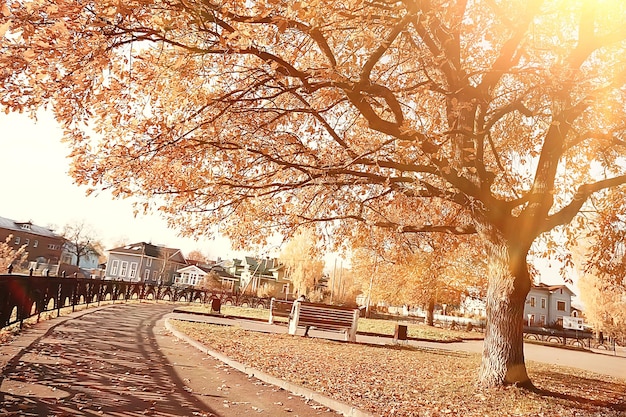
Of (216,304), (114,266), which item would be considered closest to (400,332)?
(216,304)

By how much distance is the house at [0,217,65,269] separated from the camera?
258 feet

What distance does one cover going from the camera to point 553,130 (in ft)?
30.8

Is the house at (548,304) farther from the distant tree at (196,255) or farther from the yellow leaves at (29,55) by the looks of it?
the distant tree at (196,255)

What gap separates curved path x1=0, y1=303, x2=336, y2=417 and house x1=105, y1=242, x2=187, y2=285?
72.2m

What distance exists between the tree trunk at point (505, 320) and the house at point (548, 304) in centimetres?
7646

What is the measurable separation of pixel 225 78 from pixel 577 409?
8909mm

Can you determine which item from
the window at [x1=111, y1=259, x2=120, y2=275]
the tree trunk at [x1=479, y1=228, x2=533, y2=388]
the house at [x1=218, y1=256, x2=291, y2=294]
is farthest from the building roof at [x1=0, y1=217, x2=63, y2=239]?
the tree trunk at [x1=479, y1=228, x2=533, y2=388]

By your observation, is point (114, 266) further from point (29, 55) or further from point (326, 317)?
point (29, 55)

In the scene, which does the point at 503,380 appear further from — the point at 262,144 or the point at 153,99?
the point at 153,99

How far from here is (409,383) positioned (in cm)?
848

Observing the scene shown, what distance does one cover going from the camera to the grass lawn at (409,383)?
6848 mm

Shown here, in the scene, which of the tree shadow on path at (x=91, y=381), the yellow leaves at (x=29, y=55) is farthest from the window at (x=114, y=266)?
the yellow leaves at (x=29, y=55)

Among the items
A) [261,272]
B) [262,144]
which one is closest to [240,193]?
[262,144]

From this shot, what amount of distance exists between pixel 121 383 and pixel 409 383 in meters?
5.22
